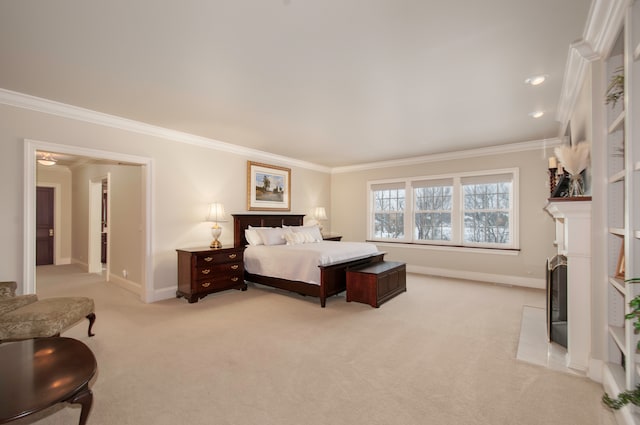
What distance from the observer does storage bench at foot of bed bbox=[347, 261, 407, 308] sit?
411cm

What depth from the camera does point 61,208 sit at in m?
7.59

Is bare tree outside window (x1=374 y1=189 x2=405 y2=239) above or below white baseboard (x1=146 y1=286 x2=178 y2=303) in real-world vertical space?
above

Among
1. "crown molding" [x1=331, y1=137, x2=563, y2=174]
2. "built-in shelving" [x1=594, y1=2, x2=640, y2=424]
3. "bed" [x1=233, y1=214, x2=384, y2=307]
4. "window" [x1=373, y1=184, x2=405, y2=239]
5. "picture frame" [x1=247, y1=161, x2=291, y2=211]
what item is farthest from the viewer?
"window" [x1=373, y1=184, x2=405, y2=239]

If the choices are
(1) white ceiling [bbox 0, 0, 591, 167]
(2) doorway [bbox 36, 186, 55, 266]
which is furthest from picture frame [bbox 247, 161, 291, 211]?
(2) doorway [bbox 36, 186, 55, 266]

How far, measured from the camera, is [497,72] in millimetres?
2781

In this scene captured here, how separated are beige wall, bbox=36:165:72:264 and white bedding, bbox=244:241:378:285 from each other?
5.76 metres

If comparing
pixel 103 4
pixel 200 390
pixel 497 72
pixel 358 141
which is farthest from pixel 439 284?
pixel 103 4

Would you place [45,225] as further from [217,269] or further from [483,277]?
[483,277]

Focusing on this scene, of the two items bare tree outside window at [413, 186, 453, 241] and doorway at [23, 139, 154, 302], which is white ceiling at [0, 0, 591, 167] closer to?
doorway at [23, 139, 154, 302]

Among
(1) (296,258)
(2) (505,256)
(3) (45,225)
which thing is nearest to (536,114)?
(2) (505,256)

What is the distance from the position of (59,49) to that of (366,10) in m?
2.39

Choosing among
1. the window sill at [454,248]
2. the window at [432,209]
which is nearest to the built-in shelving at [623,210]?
the window sill at [454,248]

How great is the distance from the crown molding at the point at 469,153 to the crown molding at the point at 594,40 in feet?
8.06

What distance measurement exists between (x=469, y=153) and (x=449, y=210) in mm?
1210
